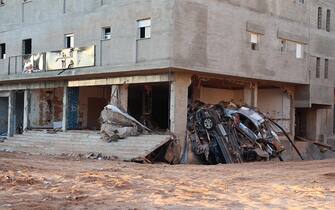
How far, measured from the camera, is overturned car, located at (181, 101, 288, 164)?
26672 mm

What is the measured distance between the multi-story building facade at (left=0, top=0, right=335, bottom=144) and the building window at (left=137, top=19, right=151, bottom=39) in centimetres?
5

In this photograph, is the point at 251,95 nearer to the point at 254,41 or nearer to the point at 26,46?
the point at 254,41

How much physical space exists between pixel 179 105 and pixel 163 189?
41.3 ft

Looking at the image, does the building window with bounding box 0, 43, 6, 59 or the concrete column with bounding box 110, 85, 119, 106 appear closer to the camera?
the concrete column with bounding box 110, 85, 119, 106

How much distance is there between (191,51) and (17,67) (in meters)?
14.2

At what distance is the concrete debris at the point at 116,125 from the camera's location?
27.3 m

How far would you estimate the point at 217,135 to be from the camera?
27031 millimetres

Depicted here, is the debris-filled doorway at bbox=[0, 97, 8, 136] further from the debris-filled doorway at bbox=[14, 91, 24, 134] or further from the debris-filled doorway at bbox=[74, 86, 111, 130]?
the debris-filled doorway at bbox=[74, 86, 111, 130]

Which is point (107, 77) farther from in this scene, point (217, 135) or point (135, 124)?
point (217, 135)

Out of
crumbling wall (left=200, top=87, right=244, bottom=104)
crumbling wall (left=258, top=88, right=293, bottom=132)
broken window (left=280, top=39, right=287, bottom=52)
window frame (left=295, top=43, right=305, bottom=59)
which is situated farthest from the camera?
crumbling wall (left=200, top=87, right=244, bottom=104)

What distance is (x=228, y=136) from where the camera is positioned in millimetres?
26891

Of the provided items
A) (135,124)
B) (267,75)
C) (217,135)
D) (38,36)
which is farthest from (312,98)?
(38,36)

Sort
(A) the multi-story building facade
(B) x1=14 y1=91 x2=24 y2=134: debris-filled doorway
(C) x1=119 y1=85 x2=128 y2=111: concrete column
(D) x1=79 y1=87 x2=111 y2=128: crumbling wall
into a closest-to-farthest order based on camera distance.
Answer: (A) the multi-story building facade < (C) x1=119 y1=85 x2=128 y2=111: concrete column < (D) x1=79 y1=87 x2=111 y2=128: crumbling wall < (B) x1=14 y1=91 x2=24 y2=134: debris-filled doorway

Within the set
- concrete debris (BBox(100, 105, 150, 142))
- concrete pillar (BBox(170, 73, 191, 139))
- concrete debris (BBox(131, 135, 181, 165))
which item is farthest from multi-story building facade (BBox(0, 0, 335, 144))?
concrete debris (BBox(100, 105, 150, 142))
